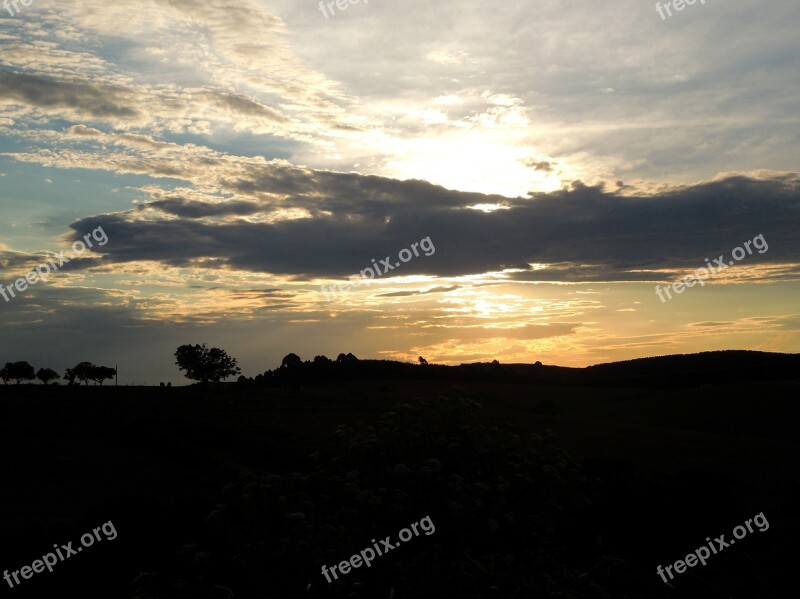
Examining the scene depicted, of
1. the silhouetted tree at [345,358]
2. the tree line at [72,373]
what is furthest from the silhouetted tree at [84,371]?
the silhouetted tree at [345,358]

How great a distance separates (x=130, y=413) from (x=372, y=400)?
29.0m

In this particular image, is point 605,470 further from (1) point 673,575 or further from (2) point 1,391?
(2) point 1,391

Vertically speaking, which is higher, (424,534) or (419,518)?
(419,518)

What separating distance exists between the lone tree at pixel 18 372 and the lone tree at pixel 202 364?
1776 centimetres

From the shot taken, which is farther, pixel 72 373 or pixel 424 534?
pixel 72 373

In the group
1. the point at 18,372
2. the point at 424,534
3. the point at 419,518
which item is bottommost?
the point at 424,534

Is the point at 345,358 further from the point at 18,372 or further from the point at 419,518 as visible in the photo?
the point at 419,518

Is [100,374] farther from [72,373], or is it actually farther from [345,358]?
[345,358]

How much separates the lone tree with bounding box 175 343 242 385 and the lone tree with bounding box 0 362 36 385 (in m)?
17.8

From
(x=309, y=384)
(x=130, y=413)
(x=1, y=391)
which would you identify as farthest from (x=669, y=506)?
(x=309, y=384)

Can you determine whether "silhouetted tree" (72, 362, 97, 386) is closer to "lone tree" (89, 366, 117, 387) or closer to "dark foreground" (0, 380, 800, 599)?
"lone tree" (89, 366, 117, 387)

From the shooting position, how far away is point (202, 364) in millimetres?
100000

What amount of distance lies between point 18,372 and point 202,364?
72.8 feet

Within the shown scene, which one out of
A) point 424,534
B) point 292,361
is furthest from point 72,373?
point 424,534
